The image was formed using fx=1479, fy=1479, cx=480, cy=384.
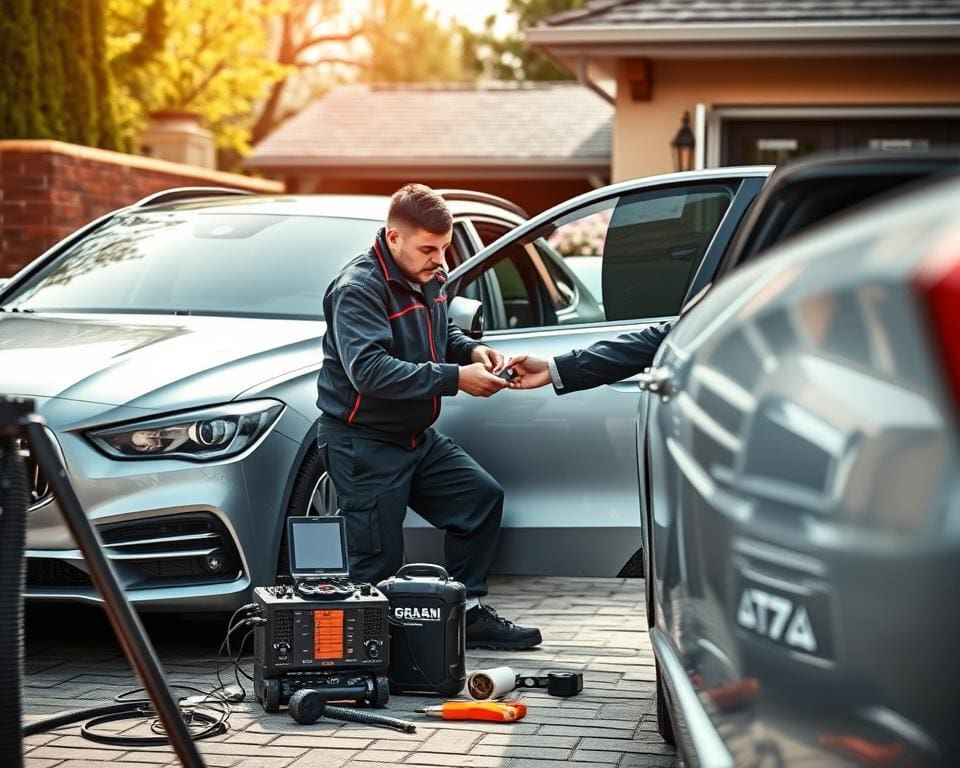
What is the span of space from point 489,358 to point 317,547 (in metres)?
1.02

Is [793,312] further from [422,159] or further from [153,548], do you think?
[422,159]

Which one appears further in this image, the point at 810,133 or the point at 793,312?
the point at 810,133

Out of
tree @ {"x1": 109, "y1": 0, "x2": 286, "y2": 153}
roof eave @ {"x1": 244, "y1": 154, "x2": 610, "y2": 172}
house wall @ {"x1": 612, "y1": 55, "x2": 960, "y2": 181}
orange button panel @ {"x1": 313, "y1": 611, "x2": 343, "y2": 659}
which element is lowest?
orange button panel @ {"x1": 313, "y1": 611, "x2": 343, "y2": 659}

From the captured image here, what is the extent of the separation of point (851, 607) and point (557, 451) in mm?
3795

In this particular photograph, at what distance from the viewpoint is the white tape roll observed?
15.4ft

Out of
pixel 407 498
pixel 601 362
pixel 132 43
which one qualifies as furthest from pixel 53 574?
pixel 132 43

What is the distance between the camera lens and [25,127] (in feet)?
42.0

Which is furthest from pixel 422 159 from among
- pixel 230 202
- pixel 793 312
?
pixel 793 312

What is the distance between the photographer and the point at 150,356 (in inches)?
208

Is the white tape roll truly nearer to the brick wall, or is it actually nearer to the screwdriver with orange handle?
the screwdriver with orange handle

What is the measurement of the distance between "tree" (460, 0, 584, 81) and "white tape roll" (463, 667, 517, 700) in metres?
35.0

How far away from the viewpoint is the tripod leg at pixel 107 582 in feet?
8.75

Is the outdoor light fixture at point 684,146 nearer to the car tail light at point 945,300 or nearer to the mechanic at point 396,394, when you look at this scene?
the mechanic at point 396,394

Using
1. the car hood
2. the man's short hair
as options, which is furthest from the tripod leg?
the man's short hair
